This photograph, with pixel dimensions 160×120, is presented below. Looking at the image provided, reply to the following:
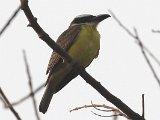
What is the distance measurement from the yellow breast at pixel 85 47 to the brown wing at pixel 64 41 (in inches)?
2.2

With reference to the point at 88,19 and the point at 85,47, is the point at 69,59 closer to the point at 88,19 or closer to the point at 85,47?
the point at 85,47

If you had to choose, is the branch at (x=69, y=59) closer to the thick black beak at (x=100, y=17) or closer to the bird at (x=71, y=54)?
the bird at (x=71, y=54)

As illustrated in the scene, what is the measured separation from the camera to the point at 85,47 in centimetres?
503

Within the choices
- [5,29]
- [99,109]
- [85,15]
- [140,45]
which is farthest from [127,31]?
[85,15]

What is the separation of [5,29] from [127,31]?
1.54m

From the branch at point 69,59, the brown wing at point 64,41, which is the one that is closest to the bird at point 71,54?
the brown wing at point 64,41

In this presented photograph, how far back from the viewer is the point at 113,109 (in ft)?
9.18

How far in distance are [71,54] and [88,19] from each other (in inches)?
34.2

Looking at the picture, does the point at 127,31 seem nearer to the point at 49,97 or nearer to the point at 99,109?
the point at 99,109

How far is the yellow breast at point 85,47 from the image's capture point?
4992 mm

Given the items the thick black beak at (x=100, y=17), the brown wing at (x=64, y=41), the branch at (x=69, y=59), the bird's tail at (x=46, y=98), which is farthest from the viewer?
the thick black beak at (x=100, y=17)

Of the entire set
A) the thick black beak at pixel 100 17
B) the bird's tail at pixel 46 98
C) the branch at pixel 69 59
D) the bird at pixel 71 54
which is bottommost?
the branch at pixel 69 59

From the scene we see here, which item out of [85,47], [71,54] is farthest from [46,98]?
[85,47]

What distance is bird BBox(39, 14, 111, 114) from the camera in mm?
4992
